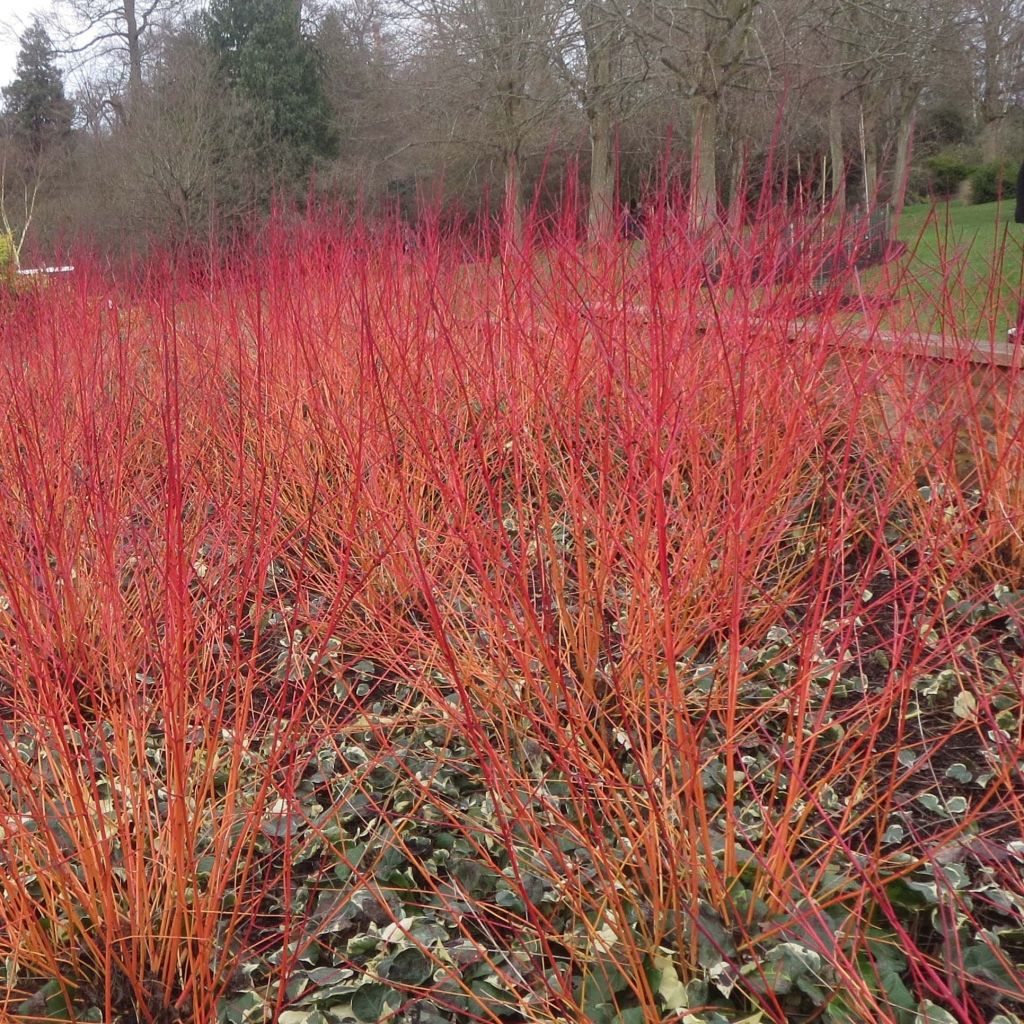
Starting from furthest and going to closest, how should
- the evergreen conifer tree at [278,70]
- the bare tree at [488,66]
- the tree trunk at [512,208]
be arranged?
the evergreen conifer tree at [278,70] < the bare tree at [488,66] < the tree trunk at [512,208]

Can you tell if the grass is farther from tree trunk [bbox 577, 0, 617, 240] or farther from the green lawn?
tree trunk [bbox 577, 0, 617, 240]

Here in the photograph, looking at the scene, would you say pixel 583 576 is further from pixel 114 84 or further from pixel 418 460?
pixel 114 84

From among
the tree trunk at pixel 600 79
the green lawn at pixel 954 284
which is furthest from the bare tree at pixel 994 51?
the green lawn at pixel 954 284

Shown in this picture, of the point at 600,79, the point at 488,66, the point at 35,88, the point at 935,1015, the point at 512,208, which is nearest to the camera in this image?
the point at 935,1015

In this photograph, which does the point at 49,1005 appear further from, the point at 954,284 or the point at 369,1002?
the point at 954,284

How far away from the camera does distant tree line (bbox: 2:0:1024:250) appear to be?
657cm

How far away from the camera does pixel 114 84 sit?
17.3 meters

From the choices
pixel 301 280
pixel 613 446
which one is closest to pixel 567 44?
pixel 301 280

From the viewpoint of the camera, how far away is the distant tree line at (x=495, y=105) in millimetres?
6570

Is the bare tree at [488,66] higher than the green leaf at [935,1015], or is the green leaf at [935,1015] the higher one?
the bare tree at [488,66]

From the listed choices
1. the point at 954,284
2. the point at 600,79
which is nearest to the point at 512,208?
the point at 954,284

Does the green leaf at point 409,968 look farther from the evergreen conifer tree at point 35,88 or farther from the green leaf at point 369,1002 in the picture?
the evergreen conifer tree at point 35,88

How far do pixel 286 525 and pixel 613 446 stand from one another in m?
1.20

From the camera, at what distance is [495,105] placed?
10812 millimetres
